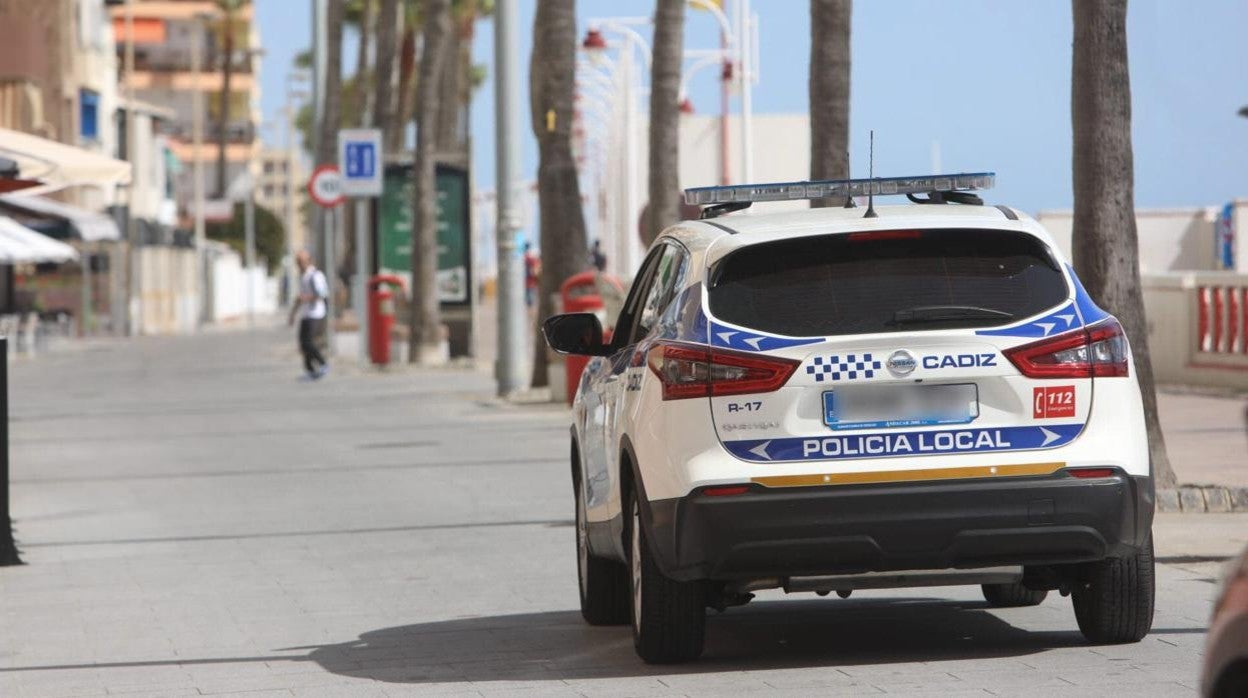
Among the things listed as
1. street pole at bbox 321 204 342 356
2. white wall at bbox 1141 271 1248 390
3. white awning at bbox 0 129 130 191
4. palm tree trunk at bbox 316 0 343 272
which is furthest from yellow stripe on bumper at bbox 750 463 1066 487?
palm tree trunk at bbox 316 0 343 272

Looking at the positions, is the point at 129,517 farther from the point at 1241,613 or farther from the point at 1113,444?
the point at 1241,613

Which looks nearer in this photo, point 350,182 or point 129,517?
point 129,517

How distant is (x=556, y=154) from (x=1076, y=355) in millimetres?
19213

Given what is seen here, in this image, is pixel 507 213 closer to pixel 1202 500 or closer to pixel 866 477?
pixel 1202 500

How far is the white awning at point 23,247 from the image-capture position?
40.2m

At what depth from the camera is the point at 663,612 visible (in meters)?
8.36

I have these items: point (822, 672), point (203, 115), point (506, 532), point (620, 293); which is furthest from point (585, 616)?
point (203, 115)

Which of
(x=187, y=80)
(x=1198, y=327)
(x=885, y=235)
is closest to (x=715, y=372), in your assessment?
(x=885, y=235)

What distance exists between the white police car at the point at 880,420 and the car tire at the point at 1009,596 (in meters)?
1.52

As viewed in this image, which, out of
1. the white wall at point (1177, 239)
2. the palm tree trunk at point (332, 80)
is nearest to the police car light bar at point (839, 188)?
the white wall at point (1177, 239)

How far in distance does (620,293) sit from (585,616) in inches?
618

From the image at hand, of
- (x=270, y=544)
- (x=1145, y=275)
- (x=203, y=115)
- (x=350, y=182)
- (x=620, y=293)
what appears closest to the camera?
(x=270, y=544)

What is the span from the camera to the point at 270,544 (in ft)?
44.2

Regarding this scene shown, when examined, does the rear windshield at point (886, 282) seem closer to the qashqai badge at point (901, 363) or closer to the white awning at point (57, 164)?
the qashqai badge at point (901, 363)
